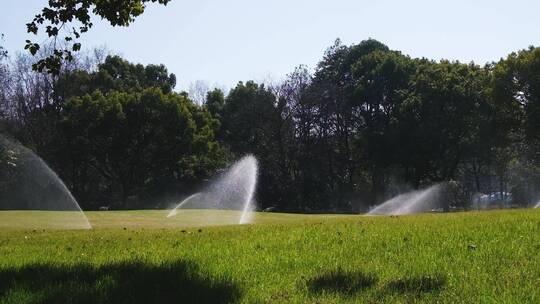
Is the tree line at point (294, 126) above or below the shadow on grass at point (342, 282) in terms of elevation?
above

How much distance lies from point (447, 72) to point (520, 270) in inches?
1920

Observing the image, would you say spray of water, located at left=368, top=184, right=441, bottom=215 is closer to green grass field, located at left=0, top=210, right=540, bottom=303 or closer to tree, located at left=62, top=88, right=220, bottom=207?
tree, located at left=62, top=88, right=220, bottom=207

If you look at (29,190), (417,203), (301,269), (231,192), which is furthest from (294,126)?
(301,269)

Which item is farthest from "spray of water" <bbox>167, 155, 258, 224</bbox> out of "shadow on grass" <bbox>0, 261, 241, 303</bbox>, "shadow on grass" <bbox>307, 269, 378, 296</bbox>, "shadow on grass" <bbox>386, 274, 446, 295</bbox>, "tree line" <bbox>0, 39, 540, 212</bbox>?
"shadow on grass" <bbox>386, 274, 446, 295</bbox>

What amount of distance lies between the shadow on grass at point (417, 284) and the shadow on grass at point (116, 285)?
1644mm

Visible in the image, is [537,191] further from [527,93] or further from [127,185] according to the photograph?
[127,185]

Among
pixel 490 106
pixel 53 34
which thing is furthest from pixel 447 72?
pixel 53 34

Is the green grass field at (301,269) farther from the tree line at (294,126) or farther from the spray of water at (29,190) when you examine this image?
the spray of water at (29,190)

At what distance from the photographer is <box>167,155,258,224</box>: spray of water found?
48.5m

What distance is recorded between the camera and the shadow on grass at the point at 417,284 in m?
5.96

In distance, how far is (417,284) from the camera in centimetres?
614

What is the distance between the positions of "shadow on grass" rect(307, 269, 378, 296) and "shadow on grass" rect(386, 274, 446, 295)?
0.91ft

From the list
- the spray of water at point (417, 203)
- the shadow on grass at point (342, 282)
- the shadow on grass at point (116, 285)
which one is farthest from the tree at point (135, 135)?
the shadow on grass at point (342, 282)

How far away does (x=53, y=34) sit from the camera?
9.43 meters
